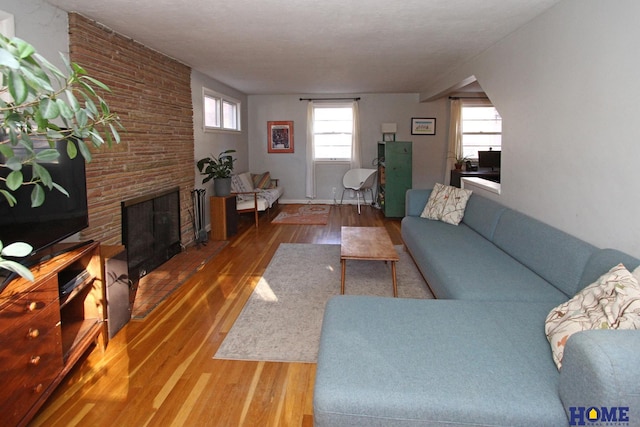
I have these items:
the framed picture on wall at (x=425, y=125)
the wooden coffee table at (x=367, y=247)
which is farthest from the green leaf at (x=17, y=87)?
the framed picture on wall at (x=425, y=125)

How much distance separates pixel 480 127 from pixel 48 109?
8.17m

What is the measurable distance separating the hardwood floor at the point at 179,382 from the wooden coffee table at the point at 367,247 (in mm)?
983

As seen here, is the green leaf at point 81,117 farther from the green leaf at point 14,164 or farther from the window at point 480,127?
the window at point 480,127

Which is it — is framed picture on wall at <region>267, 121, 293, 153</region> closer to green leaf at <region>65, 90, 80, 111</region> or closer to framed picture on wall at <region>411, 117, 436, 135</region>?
framed picture on wall at <region>411, 117, 436, 135</region>

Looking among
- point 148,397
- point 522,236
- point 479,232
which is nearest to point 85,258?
point 148,397

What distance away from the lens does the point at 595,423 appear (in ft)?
4.29

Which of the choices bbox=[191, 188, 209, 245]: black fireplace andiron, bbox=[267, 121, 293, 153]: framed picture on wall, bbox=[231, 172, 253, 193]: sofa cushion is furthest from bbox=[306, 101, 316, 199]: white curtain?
bbox=[191, 188, 209, 245]: black fireplace andiron

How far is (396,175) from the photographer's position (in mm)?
7121

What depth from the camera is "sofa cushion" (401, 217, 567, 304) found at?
2.43 meters

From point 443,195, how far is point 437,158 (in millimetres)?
3895

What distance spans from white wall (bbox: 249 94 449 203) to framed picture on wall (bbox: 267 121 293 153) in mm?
85

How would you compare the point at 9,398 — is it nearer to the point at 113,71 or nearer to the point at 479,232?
the point at 113,71

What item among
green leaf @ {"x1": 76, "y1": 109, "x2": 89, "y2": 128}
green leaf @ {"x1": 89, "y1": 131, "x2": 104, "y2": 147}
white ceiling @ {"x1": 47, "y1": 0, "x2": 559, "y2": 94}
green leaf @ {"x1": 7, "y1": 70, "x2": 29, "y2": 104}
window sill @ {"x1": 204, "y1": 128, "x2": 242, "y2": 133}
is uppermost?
white ceiling @ {"x1": 47, "y1": 0, "x2": 559, "y2": 94}

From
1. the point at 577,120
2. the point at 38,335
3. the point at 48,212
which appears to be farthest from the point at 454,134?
the point at 38,335
